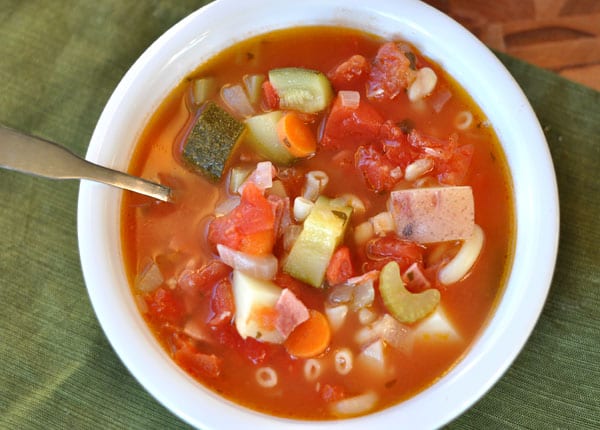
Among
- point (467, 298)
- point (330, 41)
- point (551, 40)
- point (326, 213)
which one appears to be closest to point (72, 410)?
point (326, 213)

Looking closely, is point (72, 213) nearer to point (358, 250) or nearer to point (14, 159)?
point (14, 159)

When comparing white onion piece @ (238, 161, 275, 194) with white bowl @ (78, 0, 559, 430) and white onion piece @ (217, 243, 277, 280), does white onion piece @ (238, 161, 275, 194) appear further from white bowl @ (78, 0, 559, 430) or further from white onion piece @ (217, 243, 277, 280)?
white bowl @ (78, 0, 559, 430)

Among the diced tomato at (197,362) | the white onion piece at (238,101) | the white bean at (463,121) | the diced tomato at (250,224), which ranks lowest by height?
the diced tomato at (197,362)

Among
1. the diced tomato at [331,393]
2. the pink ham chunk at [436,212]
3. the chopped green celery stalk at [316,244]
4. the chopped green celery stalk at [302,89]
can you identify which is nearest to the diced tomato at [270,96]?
the chopped green celery stalk at [302,89]

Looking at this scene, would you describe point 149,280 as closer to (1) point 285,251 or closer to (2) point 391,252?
(1) point 285,251

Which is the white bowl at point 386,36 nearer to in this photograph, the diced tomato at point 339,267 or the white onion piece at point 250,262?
the white onion piece at point 250,262

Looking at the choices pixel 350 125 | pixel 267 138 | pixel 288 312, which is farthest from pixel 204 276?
pixel 350 125
